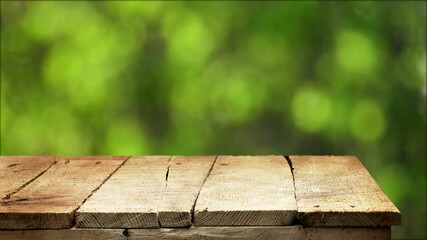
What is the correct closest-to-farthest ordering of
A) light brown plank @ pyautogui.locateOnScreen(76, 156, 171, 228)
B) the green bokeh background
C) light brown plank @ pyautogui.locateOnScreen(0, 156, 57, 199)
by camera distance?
light brown plank @ pyautogui.locateOnScreen(76, 156, 171, 228)
light brown plank @ pyautogui.locateOnScreen(0, 156, 57, 199)
the green bokeh background

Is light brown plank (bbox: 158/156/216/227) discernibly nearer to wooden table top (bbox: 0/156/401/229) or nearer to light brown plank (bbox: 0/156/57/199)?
wooden table top (bbox: 0/156/401/229)

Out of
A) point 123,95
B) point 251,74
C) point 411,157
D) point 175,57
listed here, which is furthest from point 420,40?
point 123,95

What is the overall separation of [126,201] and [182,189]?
0.16m

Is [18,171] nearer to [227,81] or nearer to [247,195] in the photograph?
[247,195]

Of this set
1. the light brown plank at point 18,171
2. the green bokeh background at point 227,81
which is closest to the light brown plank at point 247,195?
the light brown plank at point 18,171

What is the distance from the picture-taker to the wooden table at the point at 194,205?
1.51 meters

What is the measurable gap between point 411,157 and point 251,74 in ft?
2.15

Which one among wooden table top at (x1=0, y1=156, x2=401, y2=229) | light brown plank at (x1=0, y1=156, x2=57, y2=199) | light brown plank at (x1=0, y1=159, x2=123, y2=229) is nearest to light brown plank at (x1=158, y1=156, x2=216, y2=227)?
wooden table top at (x1=0, y1=156, x2=401, y2=229)

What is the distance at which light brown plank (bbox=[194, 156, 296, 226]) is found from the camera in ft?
4.96

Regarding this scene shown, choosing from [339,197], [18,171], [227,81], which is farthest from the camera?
[227,81]

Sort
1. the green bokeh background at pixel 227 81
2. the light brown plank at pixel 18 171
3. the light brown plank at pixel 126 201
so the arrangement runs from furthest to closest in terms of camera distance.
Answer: the green bokeh background at pixel 227 81, the light brown plank at pixel 18 171, the light brown plank at pixel 126 201

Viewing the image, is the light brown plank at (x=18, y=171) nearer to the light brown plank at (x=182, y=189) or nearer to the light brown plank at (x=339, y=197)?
the light brown plank at (x=182, y=189)

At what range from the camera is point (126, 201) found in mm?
1604

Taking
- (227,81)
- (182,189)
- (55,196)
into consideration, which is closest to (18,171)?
(55,196)
